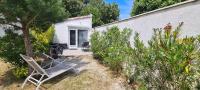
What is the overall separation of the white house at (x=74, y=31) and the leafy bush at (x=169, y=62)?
2053 centimetres

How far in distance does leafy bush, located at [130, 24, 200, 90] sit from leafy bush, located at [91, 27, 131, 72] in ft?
6.90

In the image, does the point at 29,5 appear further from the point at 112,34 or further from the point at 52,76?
the point at 112,34

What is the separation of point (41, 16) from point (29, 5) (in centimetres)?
163

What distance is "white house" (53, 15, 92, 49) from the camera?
27125mm

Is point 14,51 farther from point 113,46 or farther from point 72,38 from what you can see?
point 72,38

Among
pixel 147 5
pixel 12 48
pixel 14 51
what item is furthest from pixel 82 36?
pixel 14 51

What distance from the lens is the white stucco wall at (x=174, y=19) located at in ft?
20.0

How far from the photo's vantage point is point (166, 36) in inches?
230

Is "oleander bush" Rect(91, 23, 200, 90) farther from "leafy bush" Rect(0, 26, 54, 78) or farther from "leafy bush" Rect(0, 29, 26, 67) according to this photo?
"leafy bush" Rect(0, 29, 26, 67)

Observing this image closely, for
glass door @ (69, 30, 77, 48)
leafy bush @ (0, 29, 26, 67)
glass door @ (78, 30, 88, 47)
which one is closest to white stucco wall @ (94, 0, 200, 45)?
leafy bush @ (0, 29, 26, 67)

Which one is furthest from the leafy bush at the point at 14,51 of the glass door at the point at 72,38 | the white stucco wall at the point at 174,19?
the glass door at the point at 72,38

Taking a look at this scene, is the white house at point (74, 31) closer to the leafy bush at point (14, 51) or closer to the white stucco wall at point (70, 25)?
the white stucco wall at point (70, 25)

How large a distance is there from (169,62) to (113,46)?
624 cm

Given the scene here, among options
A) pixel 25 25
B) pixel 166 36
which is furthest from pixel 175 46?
pixel 25 25
